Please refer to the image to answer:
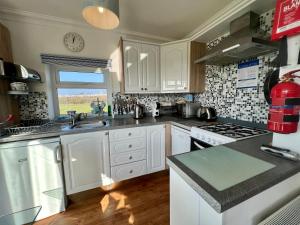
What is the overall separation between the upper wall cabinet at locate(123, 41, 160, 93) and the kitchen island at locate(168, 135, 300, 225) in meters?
1.57

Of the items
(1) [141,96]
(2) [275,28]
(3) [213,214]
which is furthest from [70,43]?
(3) [213,214]

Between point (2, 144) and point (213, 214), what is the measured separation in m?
1.70

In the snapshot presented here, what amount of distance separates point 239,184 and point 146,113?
6.67 ft

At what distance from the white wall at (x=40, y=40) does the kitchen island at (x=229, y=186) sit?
2110 millimetres

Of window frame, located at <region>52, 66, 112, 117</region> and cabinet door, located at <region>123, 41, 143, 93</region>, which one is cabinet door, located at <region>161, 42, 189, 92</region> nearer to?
cabinet door, located at <region>123, 41, 143, 93</region>

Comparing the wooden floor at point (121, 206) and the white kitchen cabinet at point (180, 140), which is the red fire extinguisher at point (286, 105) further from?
the wooden floor at point (121, 206)

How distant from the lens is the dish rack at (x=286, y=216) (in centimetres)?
58

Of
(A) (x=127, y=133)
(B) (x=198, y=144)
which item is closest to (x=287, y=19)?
(B) (x=198, y=144)

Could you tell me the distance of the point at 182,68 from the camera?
7.09 feet

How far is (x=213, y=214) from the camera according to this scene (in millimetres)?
A: 517

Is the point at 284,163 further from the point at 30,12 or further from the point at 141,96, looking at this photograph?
the point at 30,12

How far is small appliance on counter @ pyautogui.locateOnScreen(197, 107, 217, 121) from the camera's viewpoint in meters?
1.86

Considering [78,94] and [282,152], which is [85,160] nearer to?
[78,94]

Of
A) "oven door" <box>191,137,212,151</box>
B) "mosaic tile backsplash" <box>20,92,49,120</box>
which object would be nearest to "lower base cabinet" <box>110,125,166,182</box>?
"oven door" <box>191,137,212,151</box>
